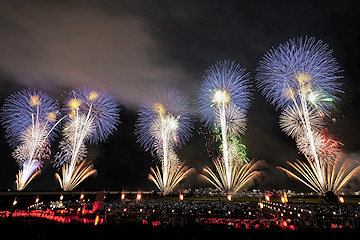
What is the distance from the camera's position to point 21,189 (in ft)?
160

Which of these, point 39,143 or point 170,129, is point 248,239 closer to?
point 170,129

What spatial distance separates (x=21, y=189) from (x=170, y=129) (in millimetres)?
46269

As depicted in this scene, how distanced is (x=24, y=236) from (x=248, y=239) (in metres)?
15.3

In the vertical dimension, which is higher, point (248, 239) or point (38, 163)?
point (38, 163)

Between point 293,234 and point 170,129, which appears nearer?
point 293,234

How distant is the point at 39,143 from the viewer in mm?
48031

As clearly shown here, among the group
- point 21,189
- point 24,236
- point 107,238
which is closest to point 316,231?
point 107,238

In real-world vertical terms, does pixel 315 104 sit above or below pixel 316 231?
above

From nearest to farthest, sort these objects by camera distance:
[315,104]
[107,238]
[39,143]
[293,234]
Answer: [107,238], [293,234], [315,104], [39,143]

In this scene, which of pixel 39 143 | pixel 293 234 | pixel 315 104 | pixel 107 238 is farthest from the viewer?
pixel 39 143

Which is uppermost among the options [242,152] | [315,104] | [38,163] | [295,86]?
[295,86]

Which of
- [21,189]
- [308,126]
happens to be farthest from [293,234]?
[21,189]

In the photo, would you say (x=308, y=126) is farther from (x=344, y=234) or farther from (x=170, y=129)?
(x=170, y=129)

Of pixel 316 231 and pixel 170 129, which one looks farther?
pixel 170 129
